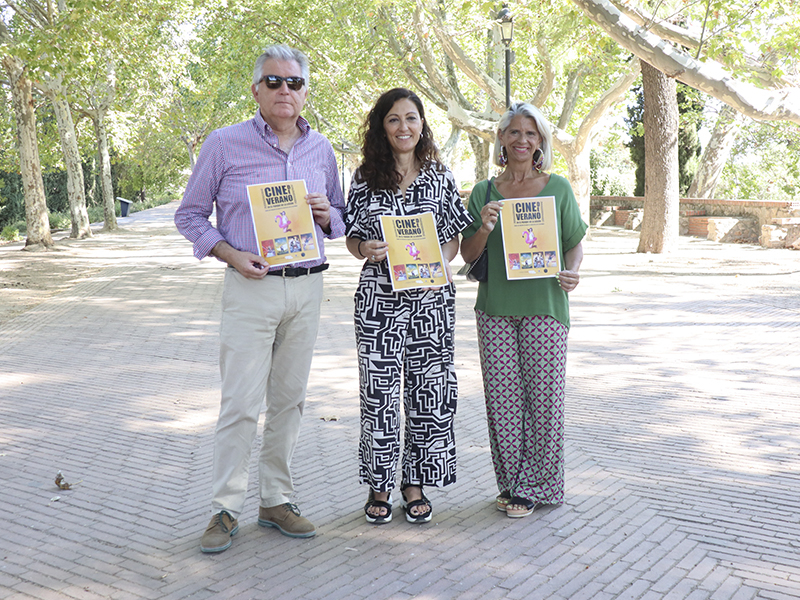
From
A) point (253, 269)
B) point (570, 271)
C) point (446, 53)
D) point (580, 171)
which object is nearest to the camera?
point (253, 269)

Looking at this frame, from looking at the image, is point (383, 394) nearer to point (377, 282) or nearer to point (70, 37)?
point (377, 282)

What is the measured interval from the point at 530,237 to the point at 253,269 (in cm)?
139

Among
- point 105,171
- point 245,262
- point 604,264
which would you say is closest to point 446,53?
point 604,264

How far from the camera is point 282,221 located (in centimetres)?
353

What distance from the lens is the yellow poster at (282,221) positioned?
11.5 ft

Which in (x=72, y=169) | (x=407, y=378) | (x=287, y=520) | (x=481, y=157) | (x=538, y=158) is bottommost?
(x=287, y=520)

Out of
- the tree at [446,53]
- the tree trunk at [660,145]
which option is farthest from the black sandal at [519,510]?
the tree trunk at [660,145]

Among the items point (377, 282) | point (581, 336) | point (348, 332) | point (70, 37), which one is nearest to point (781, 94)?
point (581, 336)

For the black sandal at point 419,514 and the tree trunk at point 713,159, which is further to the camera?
the tree trunk at point 713,159

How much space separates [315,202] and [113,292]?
421 inches

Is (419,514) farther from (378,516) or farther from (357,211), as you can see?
(357,211)

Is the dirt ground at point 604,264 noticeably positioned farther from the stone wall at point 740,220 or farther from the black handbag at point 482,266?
the black handbag at point 482,266

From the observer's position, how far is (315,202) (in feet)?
11.8

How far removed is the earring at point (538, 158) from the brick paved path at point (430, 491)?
5.97ft
